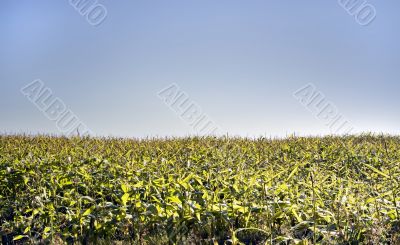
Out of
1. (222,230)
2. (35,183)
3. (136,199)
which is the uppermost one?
(222,230)

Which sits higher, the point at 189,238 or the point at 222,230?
the point at 222,230

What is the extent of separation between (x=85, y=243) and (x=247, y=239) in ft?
6.05

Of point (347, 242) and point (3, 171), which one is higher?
point (347, 242)

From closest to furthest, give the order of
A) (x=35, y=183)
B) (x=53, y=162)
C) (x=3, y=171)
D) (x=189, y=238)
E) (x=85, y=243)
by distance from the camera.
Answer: (x=189, y=238)
(x=85, y=243)
(x=35, y=183)
(x=3, y=171)
(x=53, y=162)

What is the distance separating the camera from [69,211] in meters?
4.43

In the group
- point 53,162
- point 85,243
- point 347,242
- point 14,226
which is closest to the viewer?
point 347,242

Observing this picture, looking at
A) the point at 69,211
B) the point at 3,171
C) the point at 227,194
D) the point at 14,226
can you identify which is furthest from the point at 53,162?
the point at 227,194

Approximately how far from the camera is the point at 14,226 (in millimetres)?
4984

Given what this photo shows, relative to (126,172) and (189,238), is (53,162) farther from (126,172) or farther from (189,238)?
(189,238)

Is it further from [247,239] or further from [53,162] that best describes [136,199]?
[53,162]

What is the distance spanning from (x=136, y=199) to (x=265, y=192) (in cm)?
150

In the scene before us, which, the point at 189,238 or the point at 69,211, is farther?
the point at 69,211

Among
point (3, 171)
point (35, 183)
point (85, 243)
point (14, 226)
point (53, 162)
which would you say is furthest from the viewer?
point (53, 162)

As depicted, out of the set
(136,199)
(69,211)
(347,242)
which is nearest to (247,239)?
(347,242)
